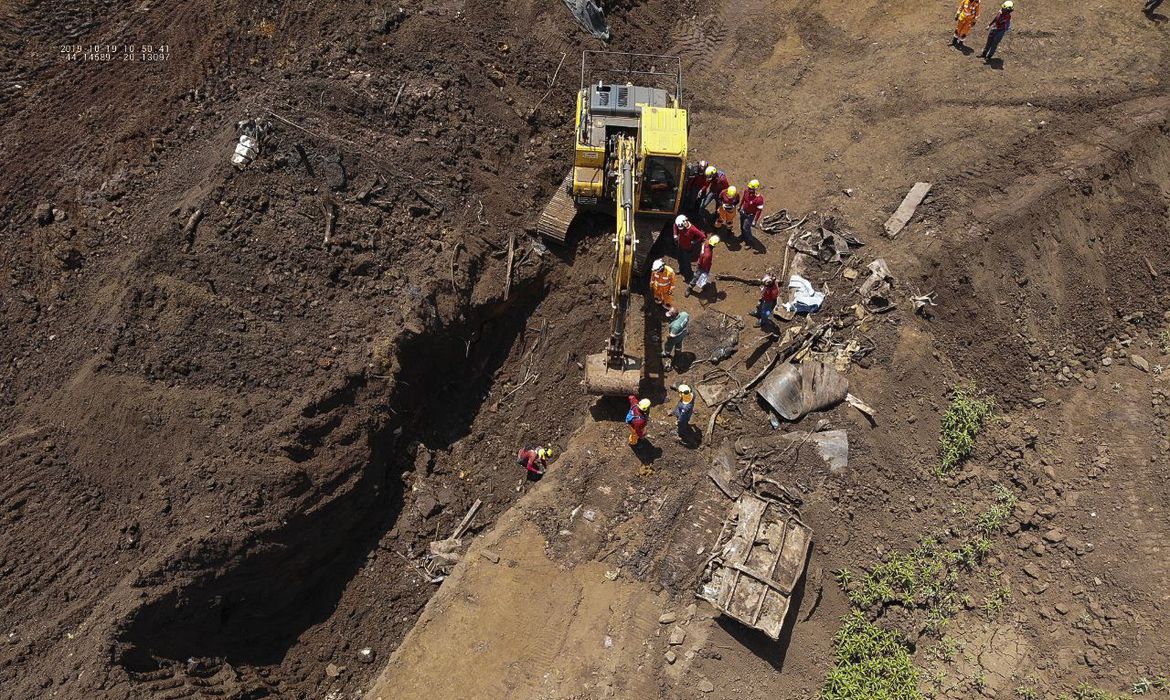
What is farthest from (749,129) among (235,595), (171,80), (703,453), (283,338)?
(235,595)

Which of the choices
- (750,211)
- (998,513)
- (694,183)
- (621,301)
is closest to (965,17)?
(750,211)

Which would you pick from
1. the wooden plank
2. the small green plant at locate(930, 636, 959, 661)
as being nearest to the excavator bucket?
the small green plant at locate(930, 636, 959, 661)

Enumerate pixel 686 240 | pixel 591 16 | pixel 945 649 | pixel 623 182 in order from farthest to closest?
pixel 591 16
pixel 686 240
pixel 623 182
pixel 945 649

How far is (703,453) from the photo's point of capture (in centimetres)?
1228

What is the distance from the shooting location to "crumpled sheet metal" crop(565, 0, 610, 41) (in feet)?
56.8

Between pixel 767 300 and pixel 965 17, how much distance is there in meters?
10.3

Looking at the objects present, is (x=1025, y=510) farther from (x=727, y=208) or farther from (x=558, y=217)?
(x=558, y=217)

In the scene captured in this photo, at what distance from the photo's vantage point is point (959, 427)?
40.6 ft

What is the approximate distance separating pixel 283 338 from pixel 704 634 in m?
9.22

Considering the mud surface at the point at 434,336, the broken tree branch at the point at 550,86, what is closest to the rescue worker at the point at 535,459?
the mud surface at the point at 434,336

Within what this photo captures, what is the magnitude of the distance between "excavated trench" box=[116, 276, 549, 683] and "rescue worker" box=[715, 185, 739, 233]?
423 centimetres

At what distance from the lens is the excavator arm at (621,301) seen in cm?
1152

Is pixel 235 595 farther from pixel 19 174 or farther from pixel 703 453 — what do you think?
pixel 19 174

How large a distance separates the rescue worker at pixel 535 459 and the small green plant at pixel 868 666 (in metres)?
5.95
